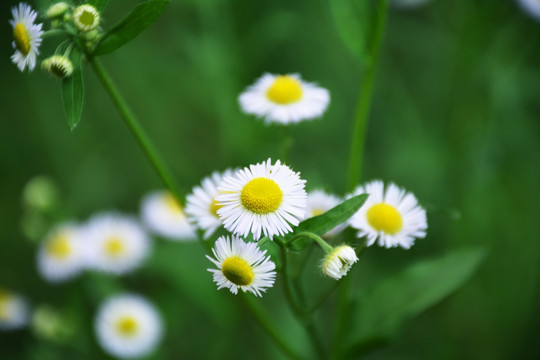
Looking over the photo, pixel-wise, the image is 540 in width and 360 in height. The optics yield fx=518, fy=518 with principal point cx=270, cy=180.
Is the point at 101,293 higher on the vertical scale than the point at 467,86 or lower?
lower

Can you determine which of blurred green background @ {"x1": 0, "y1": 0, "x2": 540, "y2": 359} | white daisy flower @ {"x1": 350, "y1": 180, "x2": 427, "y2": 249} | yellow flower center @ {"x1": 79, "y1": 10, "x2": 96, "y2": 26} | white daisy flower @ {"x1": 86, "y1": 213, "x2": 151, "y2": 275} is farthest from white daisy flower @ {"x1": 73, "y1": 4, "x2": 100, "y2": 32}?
white daisy flower @ {"x1": 86, "y1": 213, "x2": 151, "y2": 275}

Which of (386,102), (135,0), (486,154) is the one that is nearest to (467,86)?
(486,154)

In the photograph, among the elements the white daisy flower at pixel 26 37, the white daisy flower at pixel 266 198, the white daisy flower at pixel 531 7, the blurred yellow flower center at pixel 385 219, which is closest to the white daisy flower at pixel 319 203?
the blurred yellow flower center at pixel 385 219

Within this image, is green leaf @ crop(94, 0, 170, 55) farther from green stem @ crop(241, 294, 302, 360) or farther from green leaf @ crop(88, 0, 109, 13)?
green stem @ crop(241, 294, 302, 360)

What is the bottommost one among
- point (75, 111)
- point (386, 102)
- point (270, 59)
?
point (75, 111)

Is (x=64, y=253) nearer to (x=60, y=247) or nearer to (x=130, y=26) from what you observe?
(x=60, y=247)

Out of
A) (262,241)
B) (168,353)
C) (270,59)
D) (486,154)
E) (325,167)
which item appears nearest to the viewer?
(262,241)

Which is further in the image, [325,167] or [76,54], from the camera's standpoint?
[325,167]

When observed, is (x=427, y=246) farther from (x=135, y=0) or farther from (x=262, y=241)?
(x=135, y=0)
